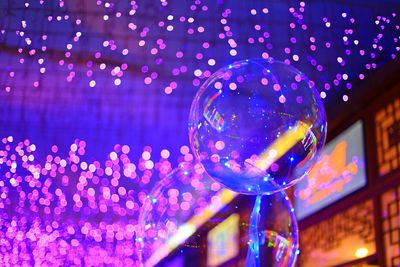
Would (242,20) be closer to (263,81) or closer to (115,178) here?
(263,81)

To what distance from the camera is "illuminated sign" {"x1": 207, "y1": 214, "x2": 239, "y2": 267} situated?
125 cm

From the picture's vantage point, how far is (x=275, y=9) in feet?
9.01

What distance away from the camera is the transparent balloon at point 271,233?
3.86ft

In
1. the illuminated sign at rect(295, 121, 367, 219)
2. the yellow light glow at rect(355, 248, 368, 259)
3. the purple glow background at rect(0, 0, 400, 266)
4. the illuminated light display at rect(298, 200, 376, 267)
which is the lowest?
the yellow light glow at rect(355, 248, 368, 259)

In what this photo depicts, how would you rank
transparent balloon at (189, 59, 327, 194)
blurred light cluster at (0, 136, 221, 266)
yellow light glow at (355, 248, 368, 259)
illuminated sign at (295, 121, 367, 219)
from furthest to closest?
blurred light cluster at (0, 136, 221, 266) → illuminated sign at (295, 121, 367, 219) → yellow light glow at (355, 248, 368, 259) → transparent balloon at (189, 59, 327, 194)

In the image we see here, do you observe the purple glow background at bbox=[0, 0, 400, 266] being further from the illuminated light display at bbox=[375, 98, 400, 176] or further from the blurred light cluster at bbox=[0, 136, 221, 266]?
the illuminated light display at bbox=[375, 98, 400, 176]

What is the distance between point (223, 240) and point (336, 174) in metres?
2.32

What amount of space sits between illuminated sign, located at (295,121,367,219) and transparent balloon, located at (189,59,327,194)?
2.07 m

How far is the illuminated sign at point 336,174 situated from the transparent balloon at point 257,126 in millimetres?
2067

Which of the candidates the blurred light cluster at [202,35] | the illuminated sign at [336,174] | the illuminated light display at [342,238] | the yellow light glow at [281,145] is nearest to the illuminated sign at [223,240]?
the yellow light glow at [281,145]

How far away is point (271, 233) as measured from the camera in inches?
49.4

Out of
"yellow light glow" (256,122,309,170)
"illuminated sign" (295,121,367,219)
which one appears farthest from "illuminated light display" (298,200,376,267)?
"yellow light glow" (256,122,309,170)

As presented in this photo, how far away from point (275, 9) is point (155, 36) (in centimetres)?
61

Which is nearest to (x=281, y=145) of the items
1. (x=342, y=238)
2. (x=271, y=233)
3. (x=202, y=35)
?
(x=271, y=233)
